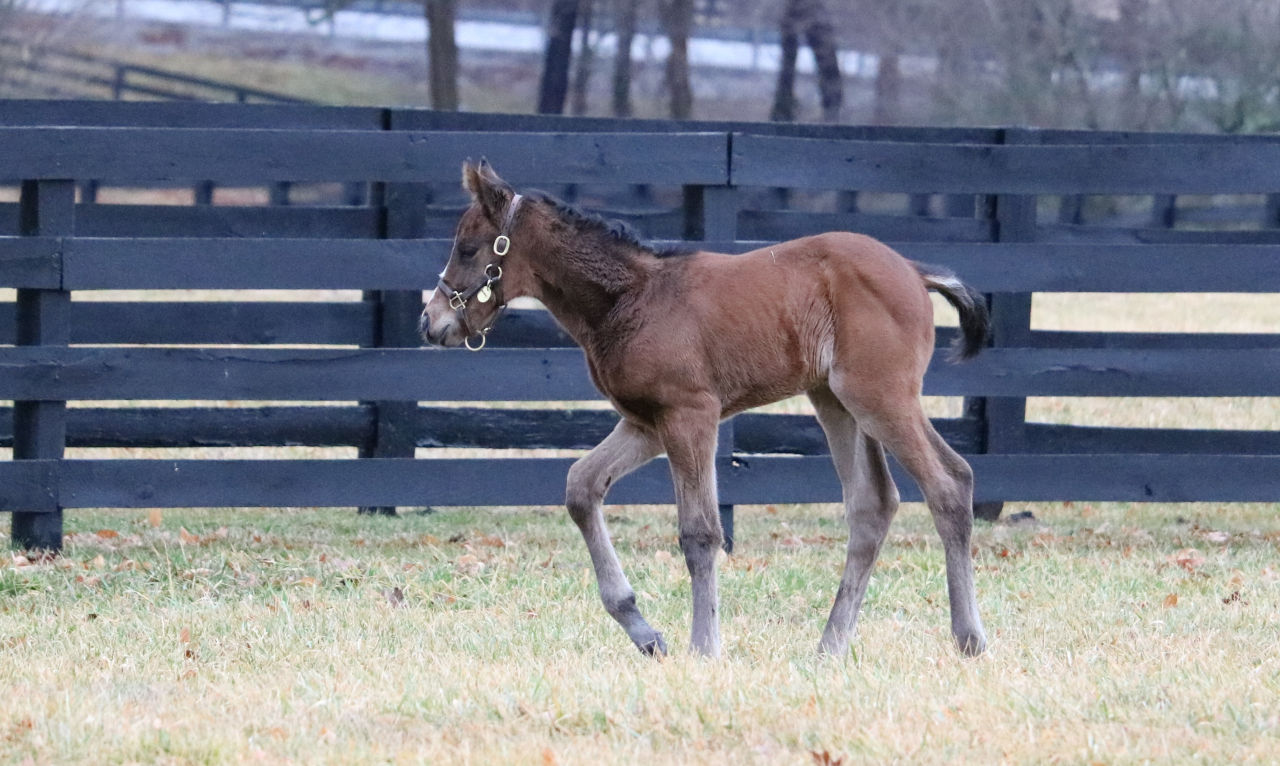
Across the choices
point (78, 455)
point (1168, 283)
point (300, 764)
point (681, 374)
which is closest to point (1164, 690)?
point (681, 374)

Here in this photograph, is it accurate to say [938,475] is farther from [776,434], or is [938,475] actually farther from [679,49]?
[679,49]

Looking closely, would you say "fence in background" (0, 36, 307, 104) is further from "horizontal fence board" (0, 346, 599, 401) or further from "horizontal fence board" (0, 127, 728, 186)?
"horizontal fence board" (0, 346, 599, 401)

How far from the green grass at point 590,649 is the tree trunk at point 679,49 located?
19.9 metres

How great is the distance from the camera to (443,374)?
24.2 feet

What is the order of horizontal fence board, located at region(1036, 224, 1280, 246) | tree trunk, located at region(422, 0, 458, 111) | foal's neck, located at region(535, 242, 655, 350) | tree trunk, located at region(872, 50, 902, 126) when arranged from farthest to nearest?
1. tree trunk, located at region(872, 50, 902, 126)
2. tree trunk, located at region(422, 0, 458, 111)
3. horizontal fence board, located at region(1036, 224, 1280, 246)
4. foal's neck, located at region(535, 242, 655, 350)

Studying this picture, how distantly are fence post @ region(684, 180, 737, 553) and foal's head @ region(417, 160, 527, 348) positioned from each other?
231cm

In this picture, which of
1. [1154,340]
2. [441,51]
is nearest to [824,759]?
[1154,340]

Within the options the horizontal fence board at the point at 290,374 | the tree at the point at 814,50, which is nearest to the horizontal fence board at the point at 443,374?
the horizontal fence board at the point at 290,374

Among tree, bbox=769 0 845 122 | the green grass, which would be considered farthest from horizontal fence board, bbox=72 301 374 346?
tree, bbox=769 0 845 122

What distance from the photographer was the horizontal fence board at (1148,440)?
9.01 m

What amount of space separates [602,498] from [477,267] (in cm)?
91

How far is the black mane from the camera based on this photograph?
18.1 feet

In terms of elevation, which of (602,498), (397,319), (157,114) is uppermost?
(157,114)

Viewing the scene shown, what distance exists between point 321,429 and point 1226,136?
5914 millimetres
